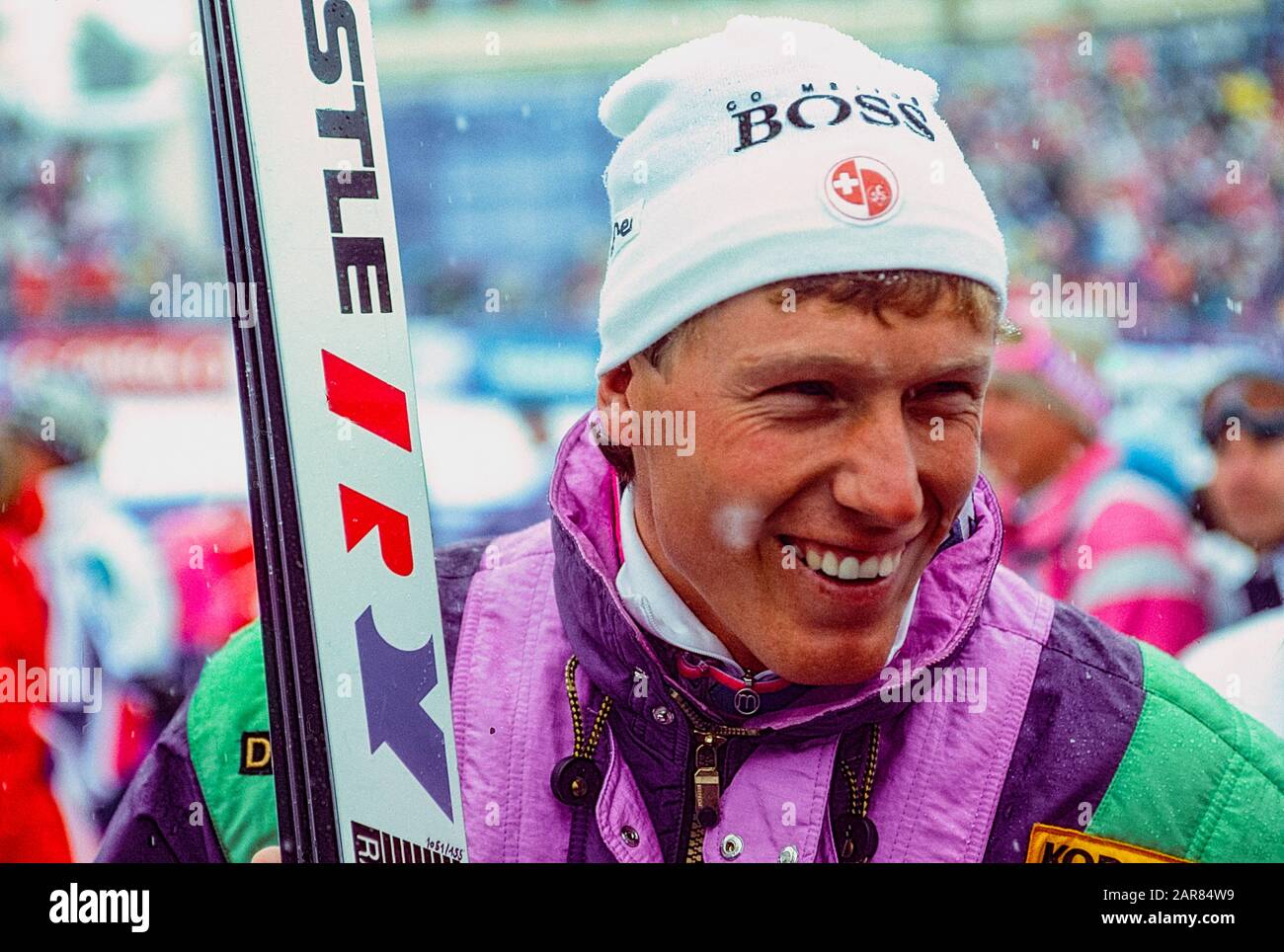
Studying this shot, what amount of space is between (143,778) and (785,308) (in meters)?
0.83

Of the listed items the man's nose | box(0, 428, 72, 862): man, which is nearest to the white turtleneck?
the man's nose

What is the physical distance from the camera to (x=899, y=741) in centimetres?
144

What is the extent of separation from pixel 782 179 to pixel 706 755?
551 mm

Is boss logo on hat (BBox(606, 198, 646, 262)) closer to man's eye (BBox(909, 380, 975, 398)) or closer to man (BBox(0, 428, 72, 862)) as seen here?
man's eye (BBox(909, 380, 975, 398))

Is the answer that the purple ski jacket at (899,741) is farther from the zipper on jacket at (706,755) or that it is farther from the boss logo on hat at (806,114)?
the boss logo on hat at (806,114)

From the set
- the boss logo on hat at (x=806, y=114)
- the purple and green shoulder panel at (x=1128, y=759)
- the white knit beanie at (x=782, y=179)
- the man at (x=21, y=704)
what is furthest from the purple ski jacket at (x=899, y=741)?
the man at (x=21, y=704)

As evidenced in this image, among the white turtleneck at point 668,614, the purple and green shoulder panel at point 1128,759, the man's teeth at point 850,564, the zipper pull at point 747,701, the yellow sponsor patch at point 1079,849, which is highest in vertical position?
the man's teeth at point 850,564

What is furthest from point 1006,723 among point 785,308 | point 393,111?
point 393,111

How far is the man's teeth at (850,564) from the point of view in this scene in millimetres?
1372

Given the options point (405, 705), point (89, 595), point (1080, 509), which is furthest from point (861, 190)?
point (89, 595)

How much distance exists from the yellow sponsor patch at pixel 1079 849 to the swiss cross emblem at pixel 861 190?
0.63 metres

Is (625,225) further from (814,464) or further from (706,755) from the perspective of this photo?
(706,755)

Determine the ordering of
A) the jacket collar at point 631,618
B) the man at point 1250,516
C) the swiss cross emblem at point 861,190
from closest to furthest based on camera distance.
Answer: the swiss cross emblem at point 861,190, the jacket collar at point 631,618, the man at point 1250,516
